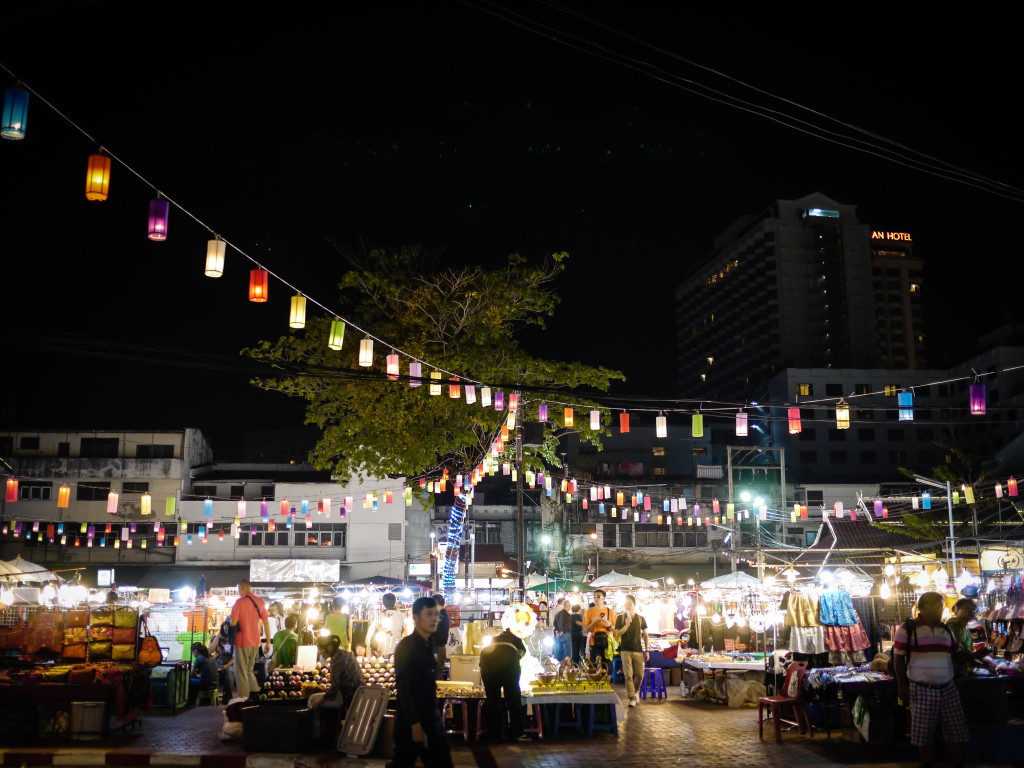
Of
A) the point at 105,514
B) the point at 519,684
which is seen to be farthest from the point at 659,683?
the point at 105,514

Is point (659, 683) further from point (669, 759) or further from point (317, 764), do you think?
point (317, 764)

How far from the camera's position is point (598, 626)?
16.3m

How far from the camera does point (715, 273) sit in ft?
388

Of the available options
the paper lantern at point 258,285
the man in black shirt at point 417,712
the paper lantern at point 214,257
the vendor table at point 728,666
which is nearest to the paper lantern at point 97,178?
the paper lantern at point 214,257

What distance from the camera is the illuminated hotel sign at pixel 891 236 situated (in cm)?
11288

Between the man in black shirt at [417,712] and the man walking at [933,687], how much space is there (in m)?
4.99

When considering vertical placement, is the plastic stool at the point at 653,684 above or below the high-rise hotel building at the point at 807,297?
below

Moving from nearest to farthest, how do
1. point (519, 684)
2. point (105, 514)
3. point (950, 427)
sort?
1. point (519, 684)
2. point (105, 514)
3. point (950, 427)

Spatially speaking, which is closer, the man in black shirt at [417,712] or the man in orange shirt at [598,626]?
the man in black shirt at [417,712]

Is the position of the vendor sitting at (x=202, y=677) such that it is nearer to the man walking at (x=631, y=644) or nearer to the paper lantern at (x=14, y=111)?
the man walking at (x=631, y=644)

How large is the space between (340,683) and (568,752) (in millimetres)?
2949

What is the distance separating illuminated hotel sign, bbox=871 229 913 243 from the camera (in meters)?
113

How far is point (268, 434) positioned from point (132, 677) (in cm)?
6019

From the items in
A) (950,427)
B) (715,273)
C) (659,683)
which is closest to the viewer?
(659,683)
